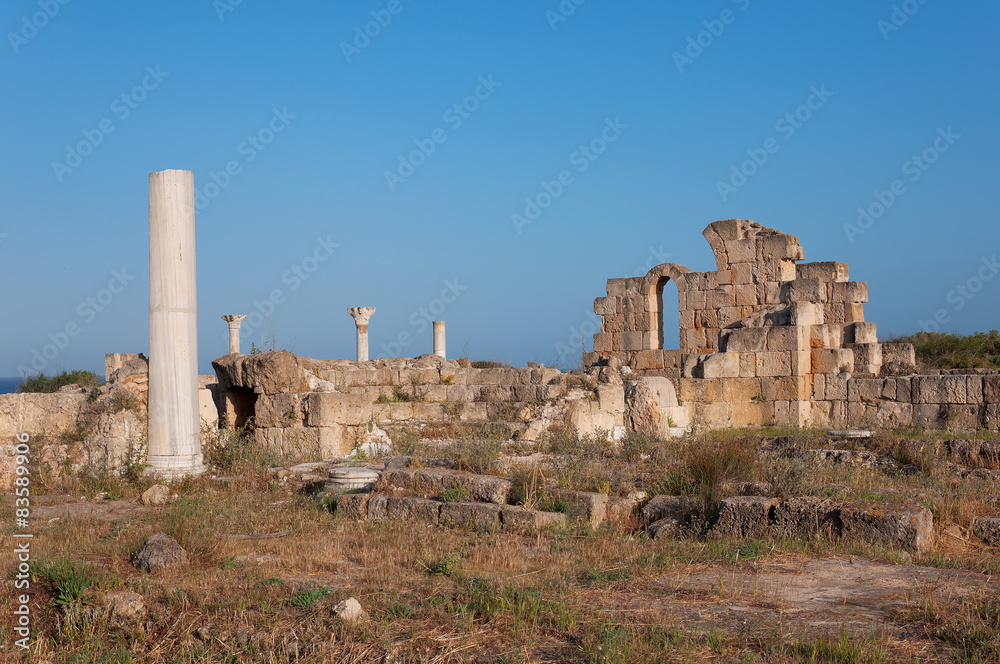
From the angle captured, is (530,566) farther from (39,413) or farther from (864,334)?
(864,334)

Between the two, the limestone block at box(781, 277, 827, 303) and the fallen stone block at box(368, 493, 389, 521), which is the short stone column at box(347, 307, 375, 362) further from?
the fallen stone block at box(368, 493, 389, 521)

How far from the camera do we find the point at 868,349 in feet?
48.4

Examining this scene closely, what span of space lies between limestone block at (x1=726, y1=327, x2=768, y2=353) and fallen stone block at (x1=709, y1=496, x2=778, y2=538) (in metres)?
8.70

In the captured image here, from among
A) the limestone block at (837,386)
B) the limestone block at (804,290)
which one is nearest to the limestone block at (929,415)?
the limestone block at (837,386)

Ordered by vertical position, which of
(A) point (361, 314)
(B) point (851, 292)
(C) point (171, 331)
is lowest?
(C) point (171, 331)

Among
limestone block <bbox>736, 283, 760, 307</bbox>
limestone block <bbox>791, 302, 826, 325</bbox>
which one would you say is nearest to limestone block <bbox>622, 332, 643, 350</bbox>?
limestone block <bbox>736, 283, 760, 307</bbox>

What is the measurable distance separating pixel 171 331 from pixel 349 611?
21.2ft

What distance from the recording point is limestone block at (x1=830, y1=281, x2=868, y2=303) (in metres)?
15.3

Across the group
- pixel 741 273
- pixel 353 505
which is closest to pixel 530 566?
pixel 353 505

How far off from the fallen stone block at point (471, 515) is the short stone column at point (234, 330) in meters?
21.6

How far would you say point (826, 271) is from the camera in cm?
1591

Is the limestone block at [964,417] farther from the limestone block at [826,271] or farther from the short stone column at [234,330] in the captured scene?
the short stone column at [234,330]

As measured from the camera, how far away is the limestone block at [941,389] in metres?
12.8

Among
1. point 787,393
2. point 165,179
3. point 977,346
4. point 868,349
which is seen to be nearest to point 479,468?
point 165,179
